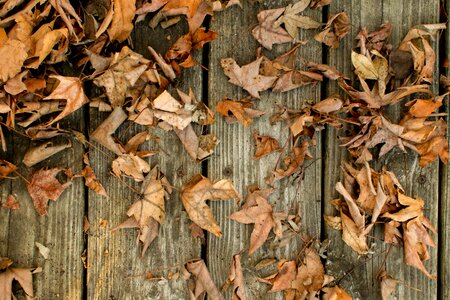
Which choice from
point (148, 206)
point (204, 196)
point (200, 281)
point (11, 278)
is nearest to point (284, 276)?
point (200, 281)

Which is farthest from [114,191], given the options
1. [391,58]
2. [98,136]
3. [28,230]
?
[391,58]

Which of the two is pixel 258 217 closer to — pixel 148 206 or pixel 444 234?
pixel 148 206

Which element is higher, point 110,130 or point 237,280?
point 110,130

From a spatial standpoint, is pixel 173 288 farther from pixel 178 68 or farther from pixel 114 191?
pixel 178 68

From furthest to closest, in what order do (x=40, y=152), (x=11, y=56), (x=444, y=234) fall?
(x=444, y=234) < (x=40, y=152) < (x=11, y=56)

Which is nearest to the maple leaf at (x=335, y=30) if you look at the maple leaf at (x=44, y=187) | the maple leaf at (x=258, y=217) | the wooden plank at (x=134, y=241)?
the wooden plank at (x=134, y=241)

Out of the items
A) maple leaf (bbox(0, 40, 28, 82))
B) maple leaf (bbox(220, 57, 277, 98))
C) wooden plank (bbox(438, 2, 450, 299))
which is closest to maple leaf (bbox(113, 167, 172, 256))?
maple leaf (bbox(220, 57, 277, 98))
